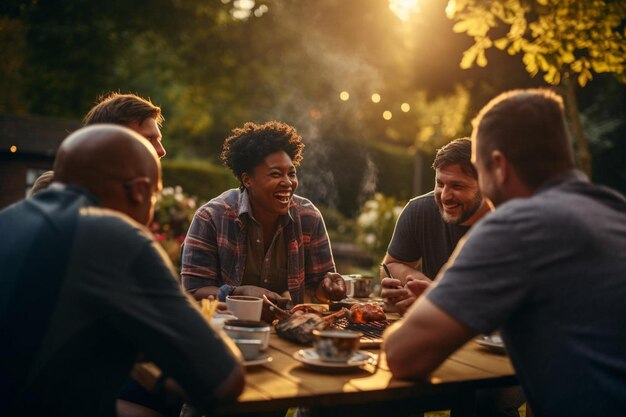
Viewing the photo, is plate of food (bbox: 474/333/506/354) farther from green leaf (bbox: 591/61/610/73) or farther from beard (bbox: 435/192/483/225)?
green leaf (bbox: 591/61/610/73)

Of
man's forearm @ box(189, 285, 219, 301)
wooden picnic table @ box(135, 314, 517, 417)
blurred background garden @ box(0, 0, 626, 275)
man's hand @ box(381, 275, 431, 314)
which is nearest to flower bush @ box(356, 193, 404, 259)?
blurred background garden @ box(0, 0, 626, 275)

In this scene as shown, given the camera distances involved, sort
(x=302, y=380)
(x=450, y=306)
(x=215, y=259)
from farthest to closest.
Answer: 1. (x=215, y=259)
2. (x=302, y=380)
3. (x=450, y=306)

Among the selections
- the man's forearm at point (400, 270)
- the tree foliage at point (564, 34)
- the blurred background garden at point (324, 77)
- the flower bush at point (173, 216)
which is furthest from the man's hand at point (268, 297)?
the blurred background garden at point (324, 77)

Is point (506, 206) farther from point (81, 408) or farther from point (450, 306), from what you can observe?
point (81, 408)

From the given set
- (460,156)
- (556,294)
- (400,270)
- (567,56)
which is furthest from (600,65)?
(556,294)

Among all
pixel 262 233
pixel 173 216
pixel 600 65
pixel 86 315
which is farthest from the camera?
pixel 173 216

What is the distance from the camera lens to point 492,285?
2.28 meters

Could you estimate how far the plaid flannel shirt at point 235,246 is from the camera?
4.37 meters

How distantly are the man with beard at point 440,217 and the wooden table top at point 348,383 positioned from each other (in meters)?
1.48

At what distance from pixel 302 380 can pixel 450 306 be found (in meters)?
0.61

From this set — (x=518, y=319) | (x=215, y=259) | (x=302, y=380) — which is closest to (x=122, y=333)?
(x=302, y=380)

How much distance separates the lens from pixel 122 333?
2.15 meters

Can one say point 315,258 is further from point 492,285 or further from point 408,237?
point 492,285

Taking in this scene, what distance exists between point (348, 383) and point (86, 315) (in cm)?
94
